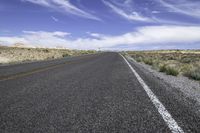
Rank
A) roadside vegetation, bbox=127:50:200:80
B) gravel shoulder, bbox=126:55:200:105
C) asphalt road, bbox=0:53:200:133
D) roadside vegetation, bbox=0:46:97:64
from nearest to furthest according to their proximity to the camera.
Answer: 1. asphalt road, bbox=0:53:200:133
2. gravel shoulder, bbox=126:55:200:105
3. roadside vegetation, bbox=127:50:200:80
4. roadside vegetation, bbox=0:46:97:64

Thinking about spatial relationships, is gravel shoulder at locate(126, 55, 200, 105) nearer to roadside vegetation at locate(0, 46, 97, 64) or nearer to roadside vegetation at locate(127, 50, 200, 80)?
roadside vegetation at locate(127, 50, 200, 80)

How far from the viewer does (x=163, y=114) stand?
15.6ft

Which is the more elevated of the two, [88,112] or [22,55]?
[88,112]

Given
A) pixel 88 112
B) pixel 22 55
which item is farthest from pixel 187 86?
pixel 22 55

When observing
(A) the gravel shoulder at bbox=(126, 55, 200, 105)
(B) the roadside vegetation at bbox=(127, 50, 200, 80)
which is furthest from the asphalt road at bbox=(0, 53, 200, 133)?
(B) the roadside vegetation at bbox=(127, 50, 200, 80)

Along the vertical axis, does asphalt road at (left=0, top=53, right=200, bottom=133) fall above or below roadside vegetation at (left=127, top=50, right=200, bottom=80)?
above

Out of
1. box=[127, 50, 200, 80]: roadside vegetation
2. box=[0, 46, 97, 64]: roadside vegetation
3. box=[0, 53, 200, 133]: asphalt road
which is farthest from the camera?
box=[0, 46, 97, 64]: roadside vegetation

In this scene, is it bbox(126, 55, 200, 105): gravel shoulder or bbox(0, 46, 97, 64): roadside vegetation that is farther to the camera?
bbox(0, 46, 97, 64): roadside vegetation

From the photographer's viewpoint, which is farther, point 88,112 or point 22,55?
point 22,55

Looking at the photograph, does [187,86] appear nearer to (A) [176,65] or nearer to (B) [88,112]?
(B) [88,112]

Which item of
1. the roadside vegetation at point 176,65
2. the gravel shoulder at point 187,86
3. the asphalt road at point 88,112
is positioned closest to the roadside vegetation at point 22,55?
the roadside vegetation at point 176,65

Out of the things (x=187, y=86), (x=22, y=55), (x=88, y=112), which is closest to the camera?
(x=88, y=112)

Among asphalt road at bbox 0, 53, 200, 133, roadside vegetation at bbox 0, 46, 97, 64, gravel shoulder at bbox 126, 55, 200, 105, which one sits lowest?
roadside vegetation at bbox 0, 46, 97, 64

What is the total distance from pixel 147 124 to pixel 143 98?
220cm
